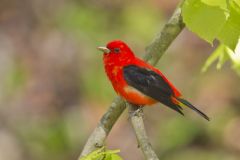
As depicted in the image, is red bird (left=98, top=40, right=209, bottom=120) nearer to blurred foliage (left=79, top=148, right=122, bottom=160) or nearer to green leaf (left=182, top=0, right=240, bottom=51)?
blurred foliage (left=79, top=148, right=122, bottom=160)

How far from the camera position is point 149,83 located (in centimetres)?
459

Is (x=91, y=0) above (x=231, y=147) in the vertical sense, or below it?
above

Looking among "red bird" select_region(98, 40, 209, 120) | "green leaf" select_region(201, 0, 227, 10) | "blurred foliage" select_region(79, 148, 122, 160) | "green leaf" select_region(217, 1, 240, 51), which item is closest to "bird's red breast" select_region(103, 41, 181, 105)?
"red bird" select_region(98, 40, 209, 120)

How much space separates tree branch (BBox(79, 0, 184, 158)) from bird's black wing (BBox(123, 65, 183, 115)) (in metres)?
0.17

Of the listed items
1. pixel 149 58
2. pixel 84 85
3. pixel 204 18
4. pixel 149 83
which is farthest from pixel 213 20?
pixel 84 85

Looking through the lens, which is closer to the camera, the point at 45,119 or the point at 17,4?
the point at 45,119

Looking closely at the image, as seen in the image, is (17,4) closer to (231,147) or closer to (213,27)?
(231,147)

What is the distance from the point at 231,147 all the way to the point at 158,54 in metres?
5.70

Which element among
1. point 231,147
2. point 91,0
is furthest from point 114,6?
point 231,147

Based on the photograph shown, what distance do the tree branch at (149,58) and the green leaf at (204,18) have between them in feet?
4.75

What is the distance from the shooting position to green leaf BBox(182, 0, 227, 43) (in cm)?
241

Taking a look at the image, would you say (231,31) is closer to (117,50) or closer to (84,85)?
(117,50)

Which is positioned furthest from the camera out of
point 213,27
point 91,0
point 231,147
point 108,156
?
point 91,0

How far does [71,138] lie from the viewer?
29.5 ft
